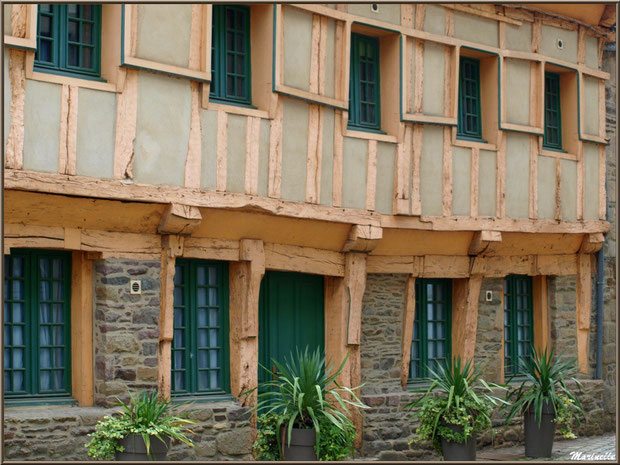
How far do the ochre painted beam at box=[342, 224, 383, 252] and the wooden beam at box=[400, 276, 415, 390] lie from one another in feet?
3.42

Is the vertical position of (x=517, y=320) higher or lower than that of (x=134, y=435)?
higher

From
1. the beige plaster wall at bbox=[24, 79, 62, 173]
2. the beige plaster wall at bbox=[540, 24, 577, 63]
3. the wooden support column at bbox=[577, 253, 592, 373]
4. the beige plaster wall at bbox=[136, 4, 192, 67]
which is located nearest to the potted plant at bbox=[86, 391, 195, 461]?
the beige plaster wall at bbox=[24, 79, 62, 173]

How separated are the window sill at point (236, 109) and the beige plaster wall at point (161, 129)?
0.32 m

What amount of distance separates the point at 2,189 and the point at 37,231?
77 cm

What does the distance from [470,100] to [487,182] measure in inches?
47.3

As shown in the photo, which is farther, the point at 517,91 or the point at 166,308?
the point at 517,91

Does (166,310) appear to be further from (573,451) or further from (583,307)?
(583,307)

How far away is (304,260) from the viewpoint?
474 inches

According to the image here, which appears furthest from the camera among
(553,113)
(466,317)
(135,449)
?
(553,113)

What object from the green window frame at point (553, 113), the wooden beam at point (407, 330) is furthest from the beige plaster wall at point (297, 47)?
the green window frame at point (553, 113)

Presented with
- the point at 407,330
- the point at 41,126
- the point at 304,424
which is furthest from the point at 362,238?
the point at 41,126

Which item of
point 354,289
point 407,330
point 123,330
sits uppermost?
point 354,289

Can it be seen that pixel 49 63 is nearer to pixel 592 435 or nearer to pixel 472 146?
pixel 472 146

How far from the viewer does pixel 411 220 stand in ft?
41.9
